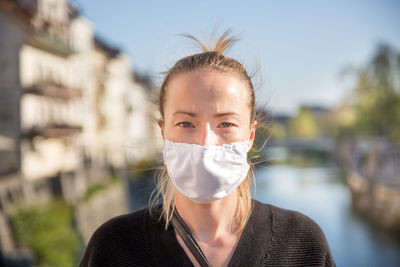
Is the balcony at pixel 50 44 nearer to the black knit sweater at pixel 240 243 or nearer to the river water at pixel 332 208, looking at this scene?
the river water at pixel 332 208

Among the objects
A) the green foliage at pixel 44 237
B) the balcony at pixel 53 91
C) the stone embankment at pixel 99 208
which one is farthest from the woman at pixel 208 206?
the balcony at pixel 53 91

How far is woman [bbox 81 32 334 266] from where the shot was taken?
1.28 meters

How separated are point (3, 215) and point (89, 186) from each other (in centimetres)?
849

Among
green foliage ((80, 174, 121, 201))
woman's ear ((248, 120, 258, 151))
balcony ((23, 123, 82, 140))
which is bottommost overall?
green foliage ((80, 174, 121, 201))

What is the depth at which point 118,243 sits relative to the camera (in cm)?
138

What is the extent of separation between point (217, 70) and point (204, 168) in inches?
12.7

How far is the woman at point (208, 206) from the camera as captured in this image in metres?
1.28

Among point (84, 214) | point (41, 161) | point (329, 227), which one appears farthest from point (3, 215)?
point (329, 227)

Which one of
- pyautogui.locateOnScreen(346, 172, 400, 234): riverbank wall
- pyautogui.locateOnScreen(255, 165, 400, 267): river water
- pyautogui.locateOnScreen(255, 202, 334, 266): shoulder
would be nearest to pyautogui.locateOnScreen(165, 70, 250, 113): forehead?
pyautogui.locateOnScreen(255, 202, 334, 266): shoulder

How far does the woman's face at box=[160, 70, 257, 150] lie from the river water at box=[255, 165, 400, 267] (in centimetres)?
871

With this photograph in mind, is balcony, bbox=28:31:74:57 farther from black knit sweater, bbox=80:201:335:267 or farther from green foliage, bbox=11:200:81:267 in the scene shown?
black knit sweater, bbox=80:201:335:267

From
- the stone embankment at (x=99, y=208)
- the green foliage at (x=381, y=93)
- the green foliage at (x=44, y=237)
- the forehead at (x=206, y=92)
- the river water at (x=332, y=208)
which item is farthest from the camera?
the green foliage at (x=381, y=93)

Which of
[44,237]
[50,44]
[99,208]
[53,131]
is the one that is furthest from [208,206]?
[53,131]

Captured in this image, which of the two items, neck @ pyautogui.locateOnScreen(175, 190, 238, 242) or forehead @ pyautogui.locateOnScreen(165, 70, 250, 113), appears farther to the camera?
neck @ pyautogui.locateOnScreen(175, 190, 238, 242)
